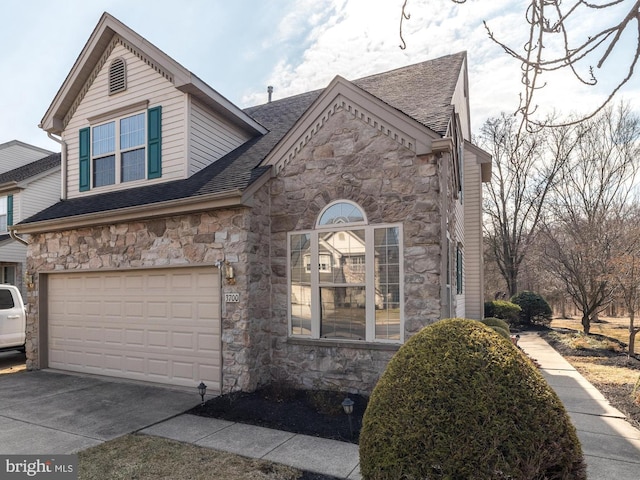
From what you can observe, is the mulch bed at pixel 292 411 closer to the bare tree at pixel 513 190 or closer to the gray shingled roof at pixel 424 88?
the gray shingled roof at pixel 424 88

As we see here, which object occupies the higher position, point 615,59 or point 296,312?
point 615,59

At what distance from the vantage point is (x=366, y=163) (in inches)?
251

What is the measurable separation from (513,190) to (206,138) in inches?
729

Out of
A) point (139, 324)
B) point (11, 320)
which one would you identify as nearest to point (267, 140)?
point (139, 324)

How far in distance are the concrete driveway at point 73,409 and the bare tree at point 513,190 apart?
19.5 m

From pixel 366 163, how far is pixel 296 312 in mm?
2714

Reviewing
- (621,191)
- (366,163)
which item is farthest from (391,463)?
(621,191)

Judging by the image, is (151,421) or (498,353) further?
(151,421)

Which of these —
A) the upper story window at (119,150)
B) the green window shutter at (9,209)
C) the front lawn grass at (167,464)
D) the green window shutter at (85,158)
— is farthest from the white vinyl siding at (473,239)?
the green window shutter at (9,209)

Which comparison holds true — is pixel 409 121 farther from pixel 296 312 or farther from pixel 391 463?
pixel 391 463

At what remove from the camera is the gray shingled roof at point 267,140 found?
274 inches

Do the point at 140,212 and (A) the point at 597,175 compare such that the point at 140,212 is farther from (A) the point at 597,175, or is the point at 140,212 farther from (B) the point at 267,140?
(A) the point at 597,175

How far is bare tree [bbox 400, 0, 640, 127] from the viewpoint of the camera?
2320 millimetres

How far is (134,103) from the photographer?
29.2ft
